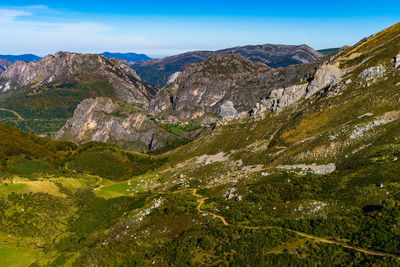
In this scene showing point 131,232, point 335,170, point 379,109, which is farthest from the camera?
point 379,109

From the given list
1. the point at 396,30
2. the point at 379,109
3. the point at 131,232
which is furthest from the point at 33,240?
the point at 396,30

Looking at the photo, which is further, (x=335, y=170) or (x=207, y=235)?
(x=335, y=170)

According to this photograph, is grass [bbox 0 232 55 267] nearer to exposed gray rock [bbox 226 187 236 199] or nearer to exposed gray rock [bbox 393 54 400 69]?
exposed gray rock [bbox 226 187 236 199]

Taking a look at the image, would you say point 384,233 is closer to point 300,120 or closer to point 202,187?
point 202,187

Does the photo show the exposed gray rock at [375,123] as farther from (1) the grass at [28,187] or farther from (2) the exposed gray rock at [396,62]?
(1) the grass at [28,187]

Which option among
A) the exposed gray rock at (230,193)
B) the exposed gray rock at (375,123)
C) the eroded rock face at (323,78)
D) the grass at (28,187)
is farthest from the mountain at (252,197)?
the exposed gray rock at (230,193)

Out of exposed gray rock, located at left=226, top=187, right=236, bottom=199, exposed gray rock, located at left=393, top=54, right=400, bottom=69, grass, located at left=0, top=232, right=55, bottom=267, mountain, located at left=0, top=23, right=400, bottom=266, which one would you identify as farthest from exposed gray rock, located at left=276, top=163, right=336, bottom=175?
grass, located at left=0, top=232, right=55, bottom=267
